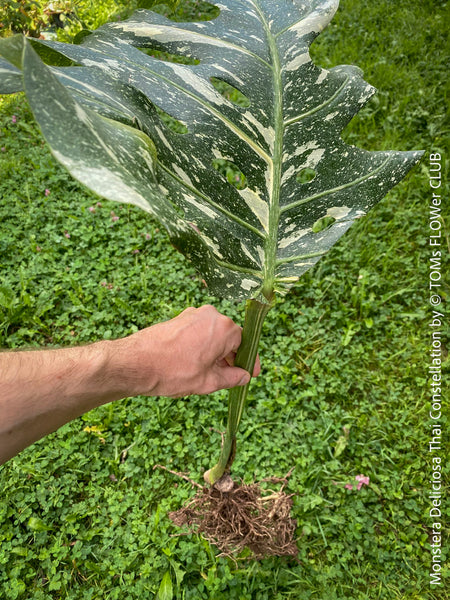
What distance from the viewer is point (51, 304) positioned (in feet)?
Result: 8.57

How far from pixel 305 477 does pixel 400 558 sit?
48 centimetres

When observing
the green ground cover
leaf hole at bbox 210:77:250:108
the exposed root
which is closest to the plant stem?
the exposed root

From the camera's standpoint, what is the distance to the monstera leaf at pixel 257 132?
0.98 m

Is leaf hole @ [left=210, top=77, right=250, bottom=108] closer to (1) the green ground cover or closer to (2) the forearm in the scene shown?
(1) the green ground cover

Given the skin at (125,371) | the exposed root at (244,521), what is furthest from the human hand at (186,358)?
the exposed root at (244,521)

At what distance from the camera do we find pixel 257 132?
41.1 inches

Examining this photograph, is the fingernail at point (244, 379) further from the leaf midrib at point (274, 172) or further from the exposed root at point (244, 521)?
the exposed root at point (244, 521)

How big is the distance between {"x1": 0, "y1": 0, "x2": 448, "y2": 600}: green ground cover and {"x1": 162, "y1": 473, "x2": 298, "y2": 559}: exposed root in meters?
0.07

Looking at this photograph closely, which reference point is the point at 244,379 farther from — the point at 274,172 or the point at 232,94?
the point at 232,94

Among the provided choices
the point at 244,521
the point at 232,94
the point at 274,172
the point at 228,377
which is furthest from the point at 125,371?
the point at 232,94

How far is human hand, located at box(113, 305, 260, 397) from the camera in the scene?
1.22 metres

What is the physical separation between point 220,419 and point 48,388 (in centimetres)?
120

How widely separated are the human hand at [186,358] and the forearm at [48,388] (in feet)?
0.18

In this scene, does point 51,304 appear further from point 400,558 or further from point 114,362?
point 400,558
